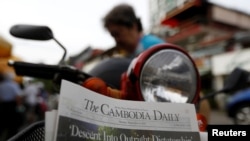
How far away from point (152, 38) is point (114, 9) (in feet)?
0.90

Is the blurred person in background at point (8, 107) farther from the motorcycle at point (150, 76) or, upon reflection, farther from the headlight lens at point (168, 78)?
the headlight lens at point (168, 78)

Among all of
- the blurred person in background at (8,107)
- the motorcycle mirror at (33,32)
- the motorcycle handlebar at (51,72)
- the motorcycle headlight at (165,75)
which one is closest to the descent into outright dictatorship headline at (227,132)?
the motorcycle headlight at (165,75)

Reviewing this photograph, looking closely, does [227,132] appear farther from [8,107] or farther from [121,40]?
[8,107]

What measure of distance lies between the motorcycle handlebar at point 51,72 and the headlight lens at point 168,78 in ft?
0.74

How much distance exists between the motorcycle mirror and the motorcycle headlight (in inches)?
12.3

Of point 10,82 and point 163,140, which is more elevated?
point 10,82

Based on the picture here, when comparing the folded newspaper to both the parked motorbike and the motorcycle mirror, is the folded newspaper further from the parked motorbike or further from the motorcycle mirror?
the motorcycle mirror

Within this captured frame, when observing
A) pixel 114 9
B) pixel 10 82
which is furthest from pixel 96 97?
pixel 10 82

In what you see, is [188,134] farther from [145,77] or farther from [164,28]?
[164,28]

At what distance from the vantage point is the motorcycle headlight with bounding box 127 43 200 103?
1.11 m

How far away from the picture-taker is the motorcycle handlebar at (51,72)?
124 centimetres

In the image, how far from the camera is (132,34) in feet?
5.77

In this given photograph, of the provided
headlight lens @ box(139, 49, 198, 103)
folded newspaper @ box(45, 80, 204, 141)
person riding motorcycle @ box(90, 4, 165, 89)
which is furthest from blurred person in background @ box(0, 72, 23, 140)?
folded newspaper @ box(45, 80, 204, 141)

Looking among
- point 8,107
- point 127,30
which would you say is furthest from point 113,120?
point 8,107
